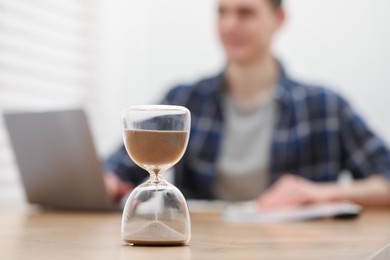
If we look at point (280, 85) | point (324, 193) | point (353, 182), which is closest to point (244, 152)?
point (280, 85)

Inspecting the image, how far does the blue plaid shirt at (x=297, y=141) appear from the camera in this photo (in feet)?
7.82

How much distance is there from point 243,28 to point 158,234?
1.66 metres

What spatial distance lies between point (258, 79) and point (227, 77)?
102mm

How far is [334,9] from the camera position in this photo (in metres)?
3.01

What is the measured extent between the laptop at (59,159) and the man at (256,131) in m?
0.50

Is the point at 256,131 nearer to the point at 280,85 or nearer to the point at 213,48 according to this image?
the point at 280,85

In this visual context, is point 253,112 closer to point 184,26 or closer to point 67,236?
point 184,26

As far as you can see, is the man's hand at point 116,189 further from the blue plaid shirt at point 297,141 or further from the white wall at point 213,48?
the white wall at point 213,48

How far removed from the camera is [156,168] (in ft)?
3.01

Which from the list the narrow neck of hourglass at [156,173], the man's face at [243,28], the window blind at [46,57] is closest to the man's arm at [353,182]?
the man's face at [243,28]

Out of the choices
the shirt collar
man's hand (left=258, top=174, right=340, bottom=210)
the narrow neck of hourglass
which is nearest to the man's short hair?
the shirt collar

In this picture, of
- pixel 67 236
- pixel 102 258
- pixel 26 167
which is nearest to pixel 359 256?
pixel 102 258

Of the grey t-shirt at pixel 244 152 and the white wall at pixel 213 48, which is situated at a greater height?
the white wall at pixel 213 48

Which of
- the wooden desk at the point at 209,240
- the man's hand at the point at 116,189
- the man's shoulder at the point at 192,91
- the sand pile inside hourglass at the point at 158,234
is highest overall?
the man's shoulder at the point at 192,91
